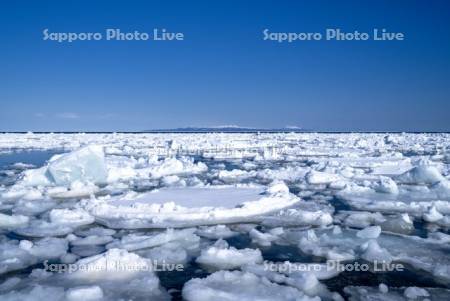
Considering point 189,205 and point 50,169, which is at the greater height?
point 50,169

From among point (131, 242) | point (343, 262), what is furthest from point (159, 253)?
point (343, 262)

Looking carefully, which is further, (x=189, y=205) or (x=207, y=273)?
(x=189, y=205)

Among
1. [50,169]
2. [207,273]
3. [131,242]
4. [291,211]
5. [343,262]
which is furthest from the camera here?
[50,169]

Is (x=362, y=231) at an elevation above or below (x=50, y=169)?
below

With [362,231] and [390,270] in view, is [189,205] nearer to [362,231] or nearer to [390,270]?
[362,231]

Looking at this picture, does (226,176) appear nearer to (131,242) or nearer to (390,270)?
(131,242)

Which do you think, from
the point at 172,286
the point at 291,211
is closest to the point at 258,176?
the point at 291,211

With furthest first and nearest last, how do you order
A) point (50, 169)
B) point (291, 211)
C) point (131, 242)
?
point (50, 169) → point (291, 211) → point (131, 242)

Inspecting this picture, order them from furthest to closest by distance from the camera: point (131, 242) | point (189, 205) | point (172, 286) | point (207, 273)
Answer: point (189, 205), point (131, 242), point (207, 273), point (172, 286)

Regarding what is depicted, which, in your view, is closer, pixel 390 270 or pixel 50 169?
pixel 390 270
